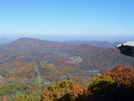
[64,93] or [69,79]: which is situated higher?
[64,93]

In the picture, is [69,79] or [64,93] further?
[69,79]

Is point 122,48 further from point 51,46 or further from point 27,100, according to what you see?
point 51,46

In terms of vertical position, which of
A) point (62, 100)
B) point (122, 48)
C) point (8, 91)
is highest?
point (122, 48)

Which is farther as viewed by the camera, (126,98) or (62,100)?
(62,100)

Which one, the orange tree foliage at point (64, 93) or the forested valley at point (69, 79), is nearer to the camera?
the forested valley at point (69, 79)

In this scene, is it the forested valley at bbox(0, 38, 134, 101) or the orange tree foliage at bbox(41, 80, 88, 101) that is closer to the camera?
the forested valley at bbox(0, 38, 134, 101)

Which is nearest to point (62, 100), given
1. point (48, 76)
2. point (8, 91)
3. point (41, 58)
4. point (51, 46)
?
point (8, 91)

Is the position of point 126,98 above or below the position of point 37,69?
above

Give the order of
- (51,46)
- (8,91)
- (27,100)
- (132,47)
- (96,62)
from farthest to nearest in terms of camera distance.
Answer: (51,46), (96,62), (8,91), (27,100), (132,47)
